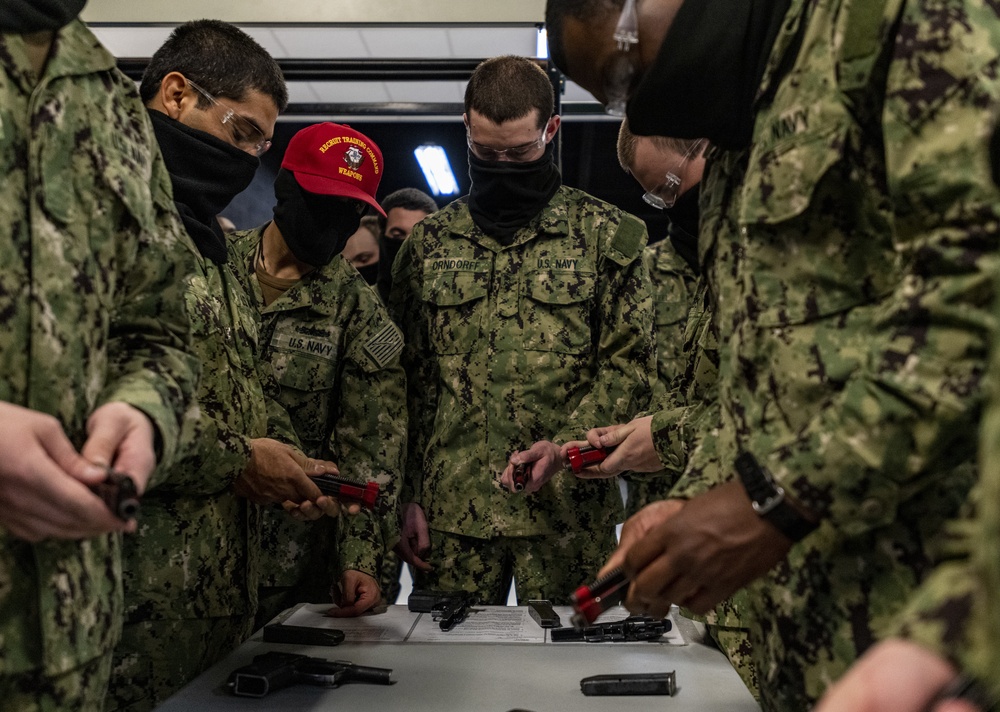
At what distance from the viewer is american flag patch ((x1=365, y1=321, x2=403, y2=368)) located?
2.33m

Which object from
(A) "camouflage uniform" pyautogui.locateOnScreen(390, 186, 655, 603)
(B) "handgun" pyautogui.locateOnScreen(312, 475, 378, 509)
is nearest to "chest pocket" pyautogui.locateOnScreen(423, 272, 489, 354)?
(A) "camouflage uniform" pyautogui.locateOnScreen(390, 186, 655, 603)

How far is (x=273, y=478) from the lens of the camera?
1.80 meters

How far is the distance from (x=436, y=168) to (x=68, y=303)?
604 cm

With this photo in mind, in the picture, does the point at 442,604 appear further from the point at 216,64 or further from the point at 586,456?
the point at 216,64

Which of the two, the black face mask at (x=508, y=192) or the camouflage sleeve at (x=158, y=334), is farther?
the black face mask at (x=508, y=192)

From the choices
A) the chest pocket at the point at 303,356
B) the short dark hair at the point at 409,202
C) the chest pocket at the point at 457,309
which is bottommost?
the chest pocket at the point at 303,356

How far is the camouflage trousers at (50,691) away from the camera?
88 centimetres

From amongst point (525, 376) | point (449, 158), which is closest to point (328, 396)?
point (525, 376)

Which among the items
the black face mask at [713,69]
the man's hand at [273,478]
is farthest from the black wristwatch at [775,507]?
the man's hand at [273,478]

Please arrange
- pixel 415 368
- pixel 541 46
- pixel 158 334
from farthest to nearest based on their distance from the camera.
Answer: pixel 541 46 → pixel 415 368 → pixel 158 334

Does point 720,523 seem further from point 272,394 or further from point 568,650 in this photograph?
point 272,394

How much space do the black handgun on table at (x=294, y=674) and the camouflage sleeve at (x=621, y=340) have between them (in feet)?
3.02

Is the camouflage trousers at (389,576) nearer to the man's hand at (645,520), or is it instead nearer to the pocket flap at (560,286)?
the pocket flap at (560,286)

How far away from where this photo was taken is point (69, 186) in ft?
3.11
